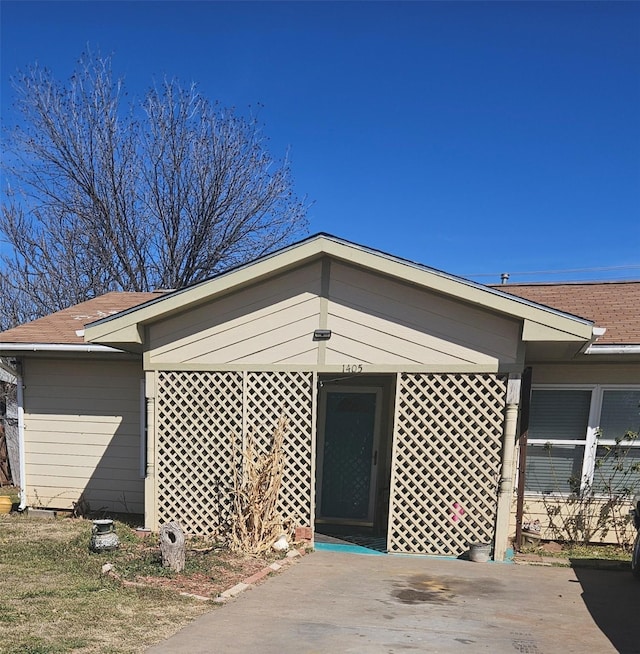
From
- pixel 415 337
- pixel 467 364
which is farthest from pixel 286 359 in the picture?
pixel 467 364

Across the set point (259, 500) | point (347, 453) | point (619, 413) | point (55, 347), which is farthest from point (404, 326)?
point (55, 347)

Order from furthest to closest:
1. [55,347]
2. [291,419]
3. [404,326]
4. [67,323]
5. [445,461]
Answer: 1. [67,323]
2. [55,347]
3. [291,419]
4. [404,326]
5. [445,461]

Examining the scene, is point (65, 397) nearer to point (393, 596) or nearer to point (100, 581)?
point (100, 581)

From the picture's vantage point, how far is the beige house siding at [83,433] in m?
9.04

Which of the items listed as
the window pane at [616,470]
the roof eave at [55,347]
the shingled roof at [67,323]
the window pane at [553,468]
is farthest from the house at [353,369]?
the shingled roof at [67,323]

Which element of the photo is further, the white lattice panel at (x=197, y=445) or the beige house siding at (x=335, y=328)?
the white lattice panel at (x=197, y=445)

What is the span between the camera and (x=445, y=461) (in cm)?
677

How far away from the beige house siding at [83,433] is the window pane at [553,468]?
20.7ft

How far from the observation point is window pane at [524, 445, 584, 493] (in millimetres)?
7938

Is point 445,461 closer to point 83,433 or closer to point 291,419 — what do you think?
point 291,419

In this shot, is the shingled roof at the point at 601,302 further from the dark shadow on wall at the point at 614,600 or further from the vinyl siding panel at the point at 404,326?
the dark shadow on wall at the point at 614,600

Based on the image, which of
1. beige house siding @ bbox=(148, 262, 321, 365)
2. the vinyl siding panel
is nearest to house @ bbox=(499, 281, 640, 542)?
the vinyl siding panel

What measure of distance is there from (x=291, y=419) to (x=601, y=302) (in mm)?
6078

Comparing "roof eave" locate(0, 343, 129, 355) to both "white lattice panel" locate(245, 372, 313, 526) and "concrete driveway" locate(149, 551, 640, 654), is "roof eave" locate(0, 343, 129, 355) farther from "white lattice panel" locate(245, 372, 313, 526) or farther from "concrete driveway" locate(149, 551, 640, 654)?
"concrete driveway" locate(149, 551, 640, 654)
